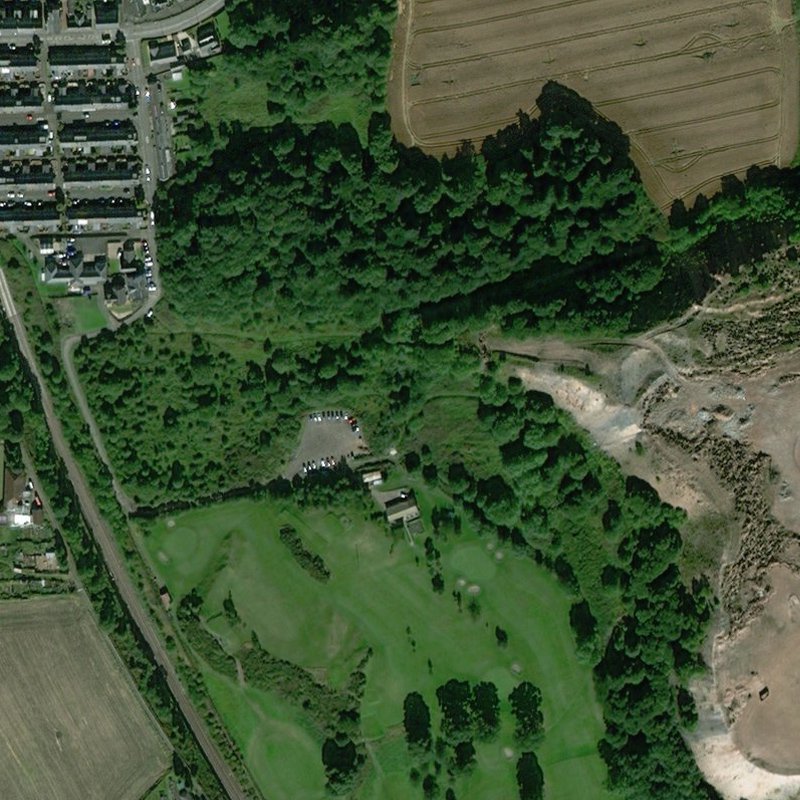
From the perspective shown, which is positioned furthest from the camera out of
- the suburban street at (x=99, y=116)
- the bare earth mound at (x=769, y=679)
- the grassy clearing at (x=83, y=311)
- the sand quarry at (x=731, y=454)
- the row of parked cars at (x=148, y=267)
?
the grassy clearing at (x=83, y=311)

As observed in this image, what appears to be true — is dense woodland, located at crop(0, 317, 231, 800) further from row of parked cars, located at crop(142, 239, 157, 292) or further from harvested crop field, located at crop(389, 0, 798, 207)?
harvested crop field, located at crop(389, 0, 798, 207)

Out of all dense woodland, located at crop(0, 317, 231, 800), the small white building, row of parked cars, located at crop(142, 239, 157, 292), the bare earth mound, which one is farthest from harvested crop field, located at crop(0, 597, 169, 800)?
the bare earth mound

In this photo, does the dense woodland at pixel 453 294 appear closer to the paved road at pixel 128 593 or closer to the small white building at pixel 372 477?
the small white building at pixel 372 477

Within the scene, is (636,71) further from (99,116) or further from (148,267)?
(99,116)

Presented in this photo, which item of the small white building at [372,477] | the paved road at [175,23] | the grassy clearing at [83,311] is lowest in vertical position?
the small white building at [372,477]

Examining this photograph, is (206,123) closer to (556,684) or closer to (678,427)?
(678,427)

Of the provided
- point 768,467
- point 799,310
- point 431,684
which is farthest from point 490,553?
point 799,310

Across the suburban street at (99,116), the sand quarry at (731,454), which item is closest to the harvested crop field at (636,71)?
the sand quarry at (731,454)
